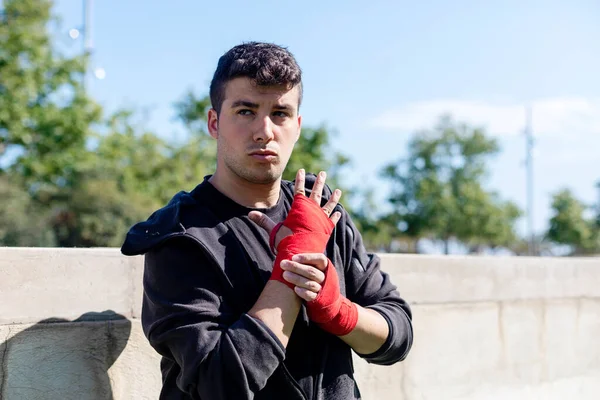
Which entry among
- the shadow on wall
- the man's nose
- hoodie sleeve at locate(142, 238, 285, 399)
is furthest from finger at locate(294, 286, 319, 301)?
the shadow on wall

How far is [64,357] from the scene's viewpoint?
7.89 ft

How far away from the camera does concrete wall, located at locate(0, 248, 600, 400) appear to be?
2.34 m

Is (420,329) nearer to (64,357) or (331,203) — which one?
(331,203)

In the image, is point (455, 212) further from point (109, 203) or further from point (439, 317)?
point (439, 317)

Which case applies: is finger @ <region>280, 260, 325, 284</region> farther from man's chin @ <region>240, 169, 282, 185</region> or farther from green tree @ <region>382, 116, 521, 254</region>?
green tree @ <region>382, 116, 521, 254</region>

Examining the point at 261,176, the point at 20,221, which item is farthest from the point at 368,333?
the point at 20,221

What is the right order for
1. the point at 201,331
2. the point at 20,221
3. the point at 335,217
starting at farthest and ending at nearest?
the point at 20,221
the point at 335,217
the point at 201,331

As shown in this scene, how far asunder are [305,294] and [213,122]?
0.73 meters

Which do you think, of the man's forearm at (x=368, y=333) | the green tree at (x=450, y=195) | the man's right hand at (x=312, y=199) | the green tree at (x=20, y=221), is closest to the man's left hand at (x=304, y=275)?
the man's right hand at (x=312, y=199)

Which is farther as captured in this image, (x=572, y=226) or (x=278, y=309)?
(x=572, y=226)

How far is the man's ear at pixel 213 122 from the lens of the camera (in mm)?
2288

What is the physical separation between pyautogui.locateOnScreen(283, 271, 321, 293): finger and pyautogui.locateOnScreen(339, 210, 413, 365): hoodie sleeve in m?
0.38

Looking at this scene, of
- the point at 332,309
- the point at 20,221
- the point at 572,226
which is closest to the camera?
the point at 332,309

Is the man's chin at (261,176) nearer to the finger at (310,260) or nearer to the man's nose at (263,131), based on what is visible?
the man's nose at (263,131)
